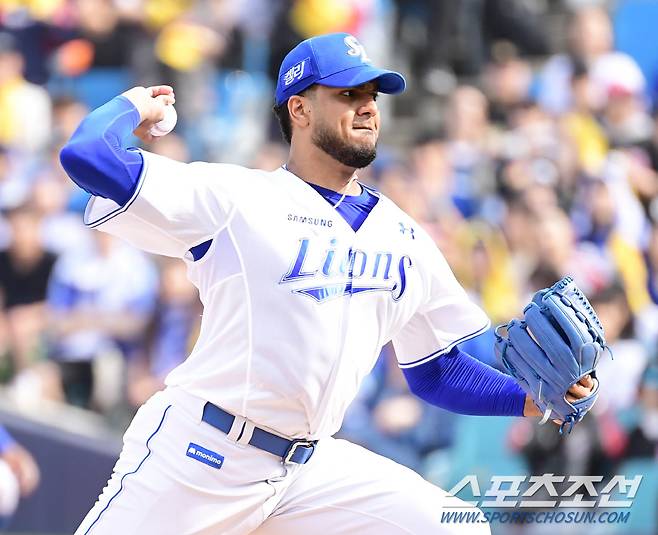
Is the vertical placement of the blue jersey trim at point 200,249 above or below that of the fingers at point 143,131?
below

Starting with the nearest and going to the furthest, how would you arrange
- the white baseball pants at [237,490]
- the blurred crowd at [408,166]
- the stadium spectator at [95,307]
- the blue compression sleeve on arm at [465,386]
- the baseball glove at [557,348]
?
the white baseball pants at [237,490], the baseball glove at [557,348], the blue compression sleeve on arm at [465,386], the blurred crowd at [408,166], the stadium spectator at [95,307]

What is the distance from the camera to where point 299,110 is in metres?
3.90

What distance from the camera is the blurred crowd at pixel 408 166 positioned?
7699 mm

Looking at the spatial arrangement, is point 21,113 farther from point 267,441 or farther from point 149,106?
point 267,441

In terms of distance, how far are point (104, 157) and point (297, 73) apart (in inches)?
33.1

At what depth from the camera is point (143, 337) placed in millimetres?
8391

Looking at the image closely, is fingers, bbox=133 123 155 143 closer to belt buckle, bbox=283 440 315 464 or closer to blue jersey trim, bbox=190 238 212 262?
blue jersey trim, bbox=190 238 212 262

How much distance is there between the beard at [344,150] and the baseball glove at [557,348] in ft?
2.28

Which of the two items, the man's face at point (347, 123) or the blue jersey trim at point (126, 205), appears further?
the man's face at point (347, 123)

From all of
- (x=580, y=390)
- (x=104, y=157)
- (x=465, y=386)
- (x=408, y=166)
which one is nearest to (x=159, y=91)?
(x=104, y=157)

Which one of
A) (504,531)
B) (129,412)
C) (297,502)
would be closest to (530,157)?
(504,531)

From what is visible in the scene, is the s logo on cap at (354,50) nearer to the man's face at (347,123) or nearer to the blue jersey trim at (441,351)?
the man's face at (347,123)

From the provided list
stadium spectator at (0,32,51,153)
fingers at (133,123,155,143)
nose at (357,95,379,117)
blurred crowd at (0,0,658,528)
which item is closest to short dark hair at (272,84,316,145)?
nose at (357,95,379,117)

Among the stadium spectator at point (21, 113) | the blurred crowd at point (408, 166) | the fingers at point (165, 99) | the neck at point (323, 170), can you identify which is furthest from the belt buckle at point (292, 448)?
the stadium spectator at point (21, 113)
